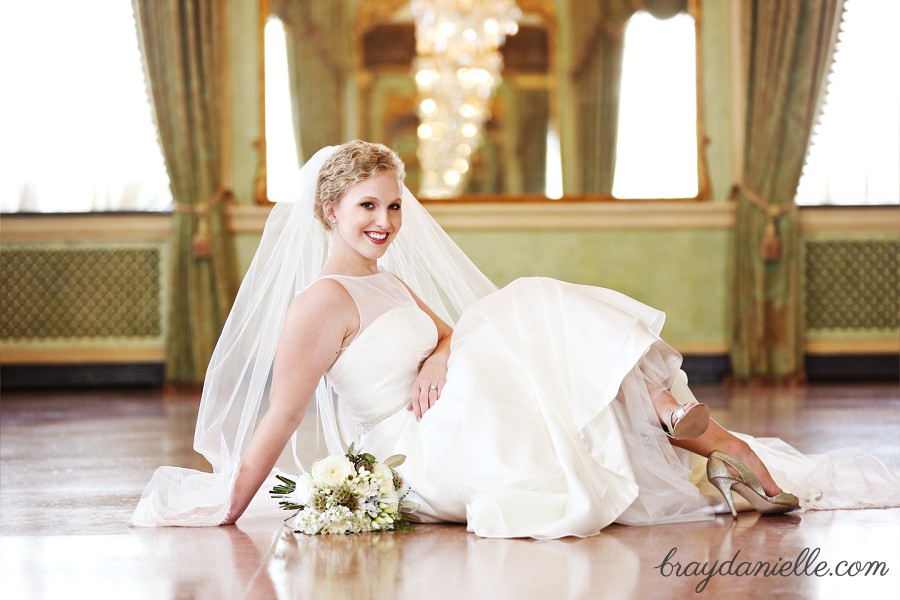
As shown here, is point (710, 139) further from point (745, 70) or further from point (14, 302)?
point (14, 302)

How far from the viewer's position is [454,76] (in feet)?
25.7

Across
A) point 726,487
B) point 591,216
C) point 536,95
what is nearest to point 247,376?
point 726,487

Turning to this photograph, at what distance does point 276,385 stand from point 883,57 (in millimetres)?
6557

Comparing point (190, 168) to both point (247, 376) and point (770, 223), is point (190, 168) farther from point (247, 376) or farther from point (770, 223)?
point (247, 376)

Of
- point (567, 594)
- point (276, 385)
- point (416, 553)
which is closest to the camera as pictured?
point (567, 594)

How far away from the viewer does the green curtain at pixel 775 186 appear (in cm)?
754

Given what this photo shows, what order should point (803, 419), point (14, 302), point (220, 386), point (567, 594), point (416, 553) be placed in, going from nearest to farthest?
point (567, 594) → point (416, 553) → point (220, 386) → point (803, 419) → point (14, 302)

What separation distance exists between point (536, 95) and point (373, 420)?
5393mm

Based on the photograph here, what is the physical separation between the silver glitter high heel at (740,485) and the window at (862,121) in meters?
5.46

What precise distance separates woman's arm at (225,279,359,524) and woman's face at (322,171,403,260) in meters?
0.17

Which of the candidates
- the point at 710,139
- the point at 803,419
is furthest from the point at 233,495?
the point at 710,139

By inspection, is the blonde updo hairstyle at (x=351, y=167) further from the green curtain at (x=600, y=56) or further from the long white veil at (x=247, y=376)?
the green curtain at (x=600, y=56)

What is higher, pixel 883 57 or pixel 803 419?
pixel 883 57

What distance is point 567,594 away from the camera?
6.61 ft
